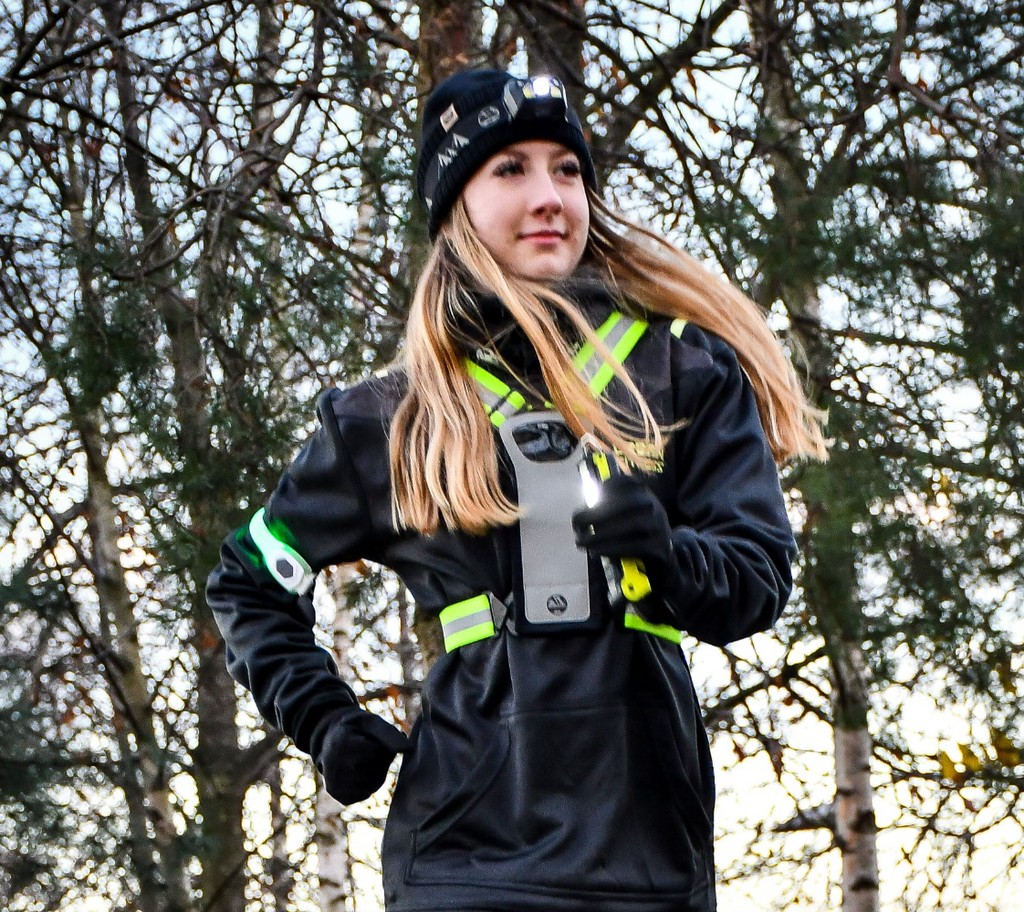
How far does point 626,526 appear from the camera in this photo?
5.54ft

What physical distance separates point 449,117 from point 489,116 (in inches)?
4.0

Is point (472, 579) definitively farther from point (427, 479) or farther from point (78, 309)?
point (78, 309)

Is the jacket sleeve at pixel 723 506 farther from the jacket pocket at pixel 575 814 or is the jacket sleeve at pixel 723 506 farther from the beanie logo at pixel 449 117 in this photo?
the beanie logo at pixel 449 117

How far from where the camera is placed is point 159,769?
548cm

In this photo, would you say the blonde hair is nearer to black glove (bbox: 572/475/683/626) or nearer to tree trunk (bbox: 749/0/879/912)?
black glove (bbox: 572/475/683/626)

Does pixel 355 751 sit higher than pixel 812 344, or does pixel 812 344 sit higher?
pixel 812 344

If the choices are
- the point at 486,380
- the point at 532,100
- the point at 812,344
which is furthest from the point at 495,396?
the point at 812,344

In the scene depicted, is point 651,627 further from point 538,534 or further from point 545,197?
point 545,197

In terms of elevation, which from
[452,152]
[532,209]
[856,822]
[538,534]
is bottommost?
[538,534]

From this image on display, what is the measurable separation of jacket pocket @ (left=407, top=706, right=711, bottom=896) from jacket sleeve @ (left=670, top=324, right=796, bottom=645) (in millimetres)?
167

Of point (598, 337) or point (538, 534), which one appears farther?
point (598, 337)

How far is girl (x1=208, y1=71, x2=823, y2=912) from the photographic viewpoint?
1846 millimetres

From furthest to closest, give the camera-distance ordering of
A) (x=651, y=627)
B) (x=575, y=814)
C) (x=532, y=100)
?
(x=532, y=100)
(x=651, y=627)
(x=575, y=814)

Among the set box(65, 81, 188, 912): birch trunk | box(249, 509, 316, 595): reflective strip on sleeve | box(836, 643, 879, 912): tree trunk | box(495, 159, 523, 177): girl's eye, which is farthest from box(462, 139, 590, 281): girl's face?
box(836, 643, 879, 912): tree trunk
